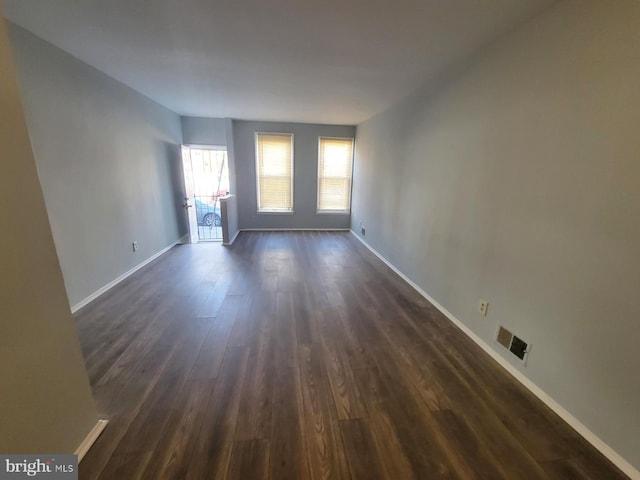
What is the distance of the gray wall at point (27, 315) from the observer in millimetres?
929

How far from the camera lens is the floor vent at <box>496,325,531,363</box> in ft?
5.86

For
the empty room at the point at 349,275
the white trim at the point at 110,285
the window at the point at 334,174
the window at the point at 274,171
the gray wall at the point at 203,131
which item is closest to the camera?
the empty room at the point at 349,275

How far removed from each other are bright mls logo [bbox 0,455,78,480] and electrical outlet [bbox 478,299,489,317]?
270 centimetres

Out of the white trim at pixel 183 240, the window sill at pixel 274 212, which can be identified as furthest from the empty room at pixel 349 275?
the window sill at pixel 274 212

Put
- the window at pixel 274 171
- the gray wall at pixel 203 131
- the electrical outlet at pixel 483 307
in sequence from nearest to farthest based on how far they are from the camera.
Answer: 1. the electrical outlet at pixel 483 307
2. the gray wall at pixel 203 131
3. the window at pixel 274 171

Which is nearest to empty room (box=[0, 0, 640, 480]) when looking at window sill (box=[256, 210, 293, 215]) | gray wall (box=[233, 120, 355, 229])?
gray wall (box=[233, 120, 355, 229])

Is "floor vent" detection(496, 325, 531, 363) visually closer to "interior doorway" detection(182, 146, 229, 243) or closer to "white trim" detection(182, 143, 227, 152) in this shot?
"interior doorway" detection(182, 146, 229, 243)

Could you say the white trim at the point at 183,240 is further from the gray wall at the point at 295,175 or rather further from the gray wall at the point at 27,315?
the gray wall at the point at 27,315

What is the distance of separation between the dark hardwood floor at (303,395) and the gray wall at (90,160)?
0.60 meters

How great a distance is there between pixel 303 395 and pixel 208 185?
228 inches

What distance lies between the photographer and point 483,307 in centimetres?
215

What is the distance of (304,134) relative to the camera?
5535 millimetres

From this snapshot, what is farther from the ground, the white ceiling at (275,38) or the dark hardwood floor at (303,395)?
the white ceiling at (275,38)

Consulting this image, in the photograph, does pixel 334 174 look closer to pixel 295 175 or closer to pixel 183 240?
pixel 295 175
